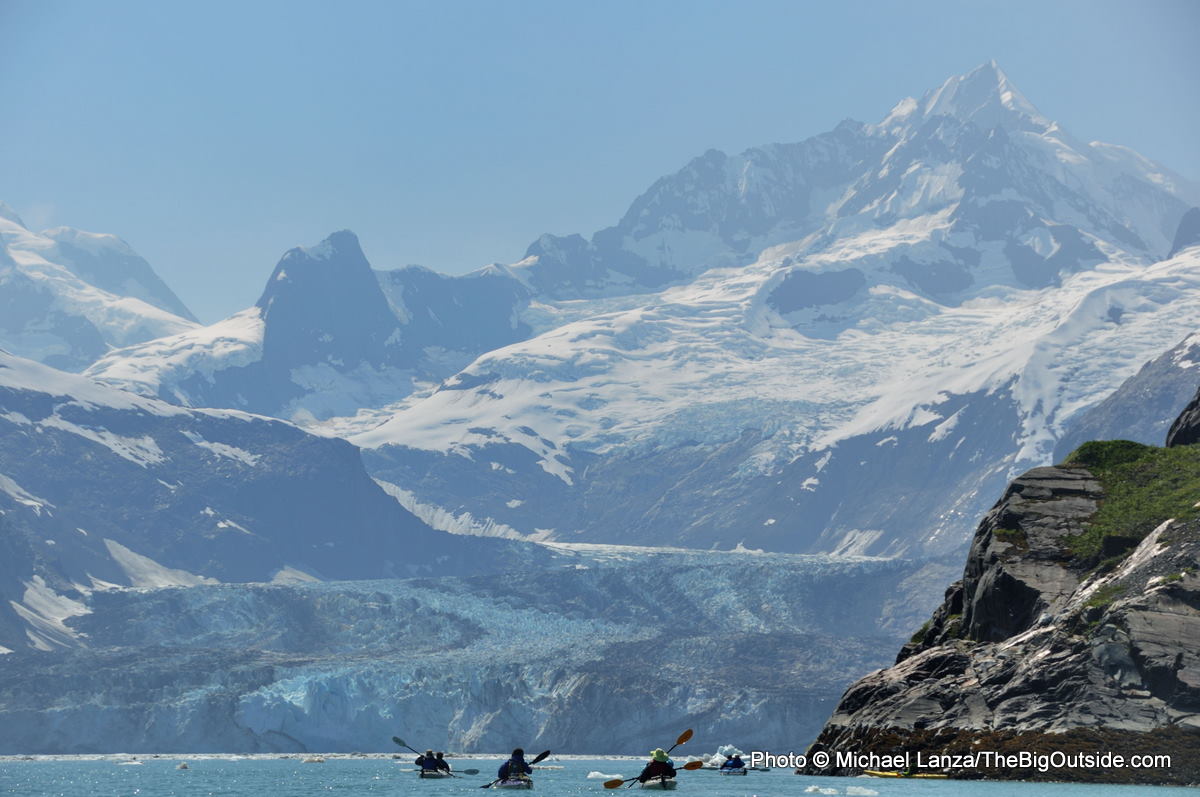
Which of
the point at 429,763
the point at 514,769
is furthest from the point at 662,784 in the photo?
the point at 429,763

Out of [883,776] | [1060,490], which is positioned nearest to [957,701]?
[883,776]

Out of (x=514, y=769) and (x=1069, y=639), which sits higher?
(x=1069, y=639)

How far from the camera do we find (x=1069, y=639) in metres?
127

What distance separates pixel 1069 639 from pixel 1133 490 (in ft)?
89.9

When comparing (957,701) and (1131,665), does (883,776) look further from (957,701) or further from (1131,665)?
(1131,665)

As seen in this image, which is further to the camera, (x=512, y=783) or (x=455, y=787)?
(x=455, y=787)

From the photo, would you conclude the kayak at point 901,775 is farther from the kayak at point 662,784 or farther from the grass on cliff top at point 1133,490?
the grass on cliff top at point 1133,490

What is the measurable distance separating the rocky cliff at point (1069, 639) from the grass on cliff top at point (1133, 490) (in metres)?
0.18

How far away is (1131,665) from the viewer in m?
121

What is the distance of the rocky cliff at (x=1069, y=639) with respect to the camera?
119500mm

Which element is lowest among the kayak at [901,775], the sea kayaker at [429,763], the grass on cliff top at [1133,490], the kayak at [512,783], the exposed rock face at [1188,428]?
the kayak at [901,775]

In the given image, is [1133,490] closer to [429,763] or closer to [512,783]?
[512,783]

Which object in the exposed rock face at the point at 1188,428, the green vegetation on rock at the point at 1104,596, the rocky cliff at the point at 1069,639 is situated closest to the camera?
the rocky cliff at the point at 1069,639

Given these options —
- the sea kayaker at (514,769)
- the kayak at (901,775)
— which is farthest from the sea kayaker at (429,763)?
the kayak at (901,775)
